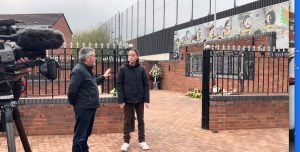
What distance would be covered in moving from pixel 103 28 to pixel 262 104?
109ft

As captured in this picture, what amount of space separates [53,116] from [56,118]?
0.23 ft

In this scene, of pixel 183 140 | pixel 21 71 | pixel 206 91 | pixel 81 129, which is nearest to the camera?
pixel 21 71

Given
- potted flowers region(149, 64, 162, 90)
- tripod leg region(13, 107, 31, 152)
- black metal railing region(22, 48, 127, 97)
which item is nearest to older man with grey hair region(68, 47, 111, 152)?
black metal railing region(22, 48, 127, 97)

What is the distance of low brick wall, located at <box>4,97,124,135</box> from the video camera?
4.84m

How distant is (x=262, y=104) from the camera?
892cm

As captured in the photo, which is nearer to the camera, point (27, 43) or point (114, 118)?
point (27, 43)

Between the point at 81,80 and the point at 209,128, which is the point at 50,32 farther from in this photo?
the point at 209,128

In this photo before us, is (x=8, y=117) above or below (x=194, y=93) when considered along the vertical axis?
above

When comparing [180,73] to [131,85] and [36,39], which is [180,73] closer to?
[131,85]

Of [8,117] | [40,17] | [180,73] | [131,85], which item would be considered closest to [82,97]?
[131,85]

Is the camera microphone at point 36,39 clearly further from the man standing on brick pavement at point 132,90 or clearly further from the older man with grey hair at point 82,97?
the man standing on brick pavement at point 132,90

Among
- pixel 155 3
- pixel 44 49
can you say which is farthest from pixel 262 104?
pixel 155 3

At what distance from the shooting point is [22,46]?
9.16 feet

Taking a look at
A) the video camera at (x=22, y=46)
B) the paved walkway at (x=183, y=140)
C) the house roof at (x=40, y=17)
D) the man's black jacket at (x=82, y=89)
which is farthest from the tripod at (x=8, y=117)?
the house roof at (x=40, y=17)
